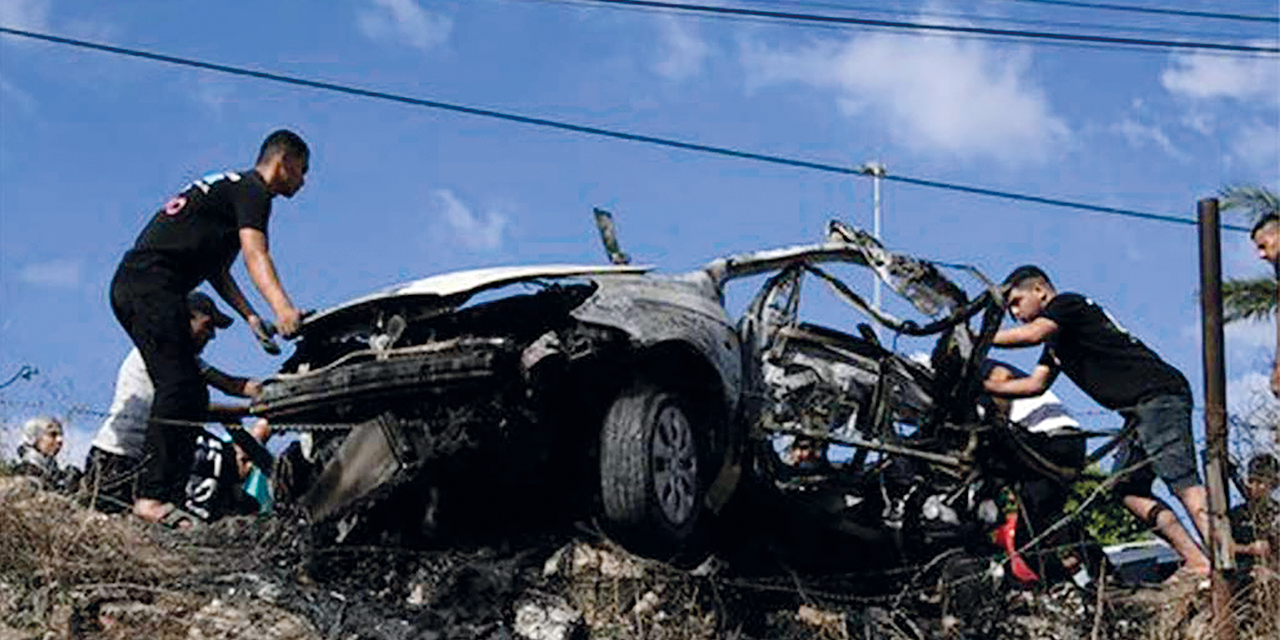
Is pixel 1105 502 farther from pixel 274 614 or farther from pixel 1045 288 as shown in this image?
pixel 274 614

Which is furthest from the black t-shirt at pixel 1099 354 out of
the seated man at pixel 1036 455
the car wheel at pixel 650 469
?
the car wheel at pixel 650 469

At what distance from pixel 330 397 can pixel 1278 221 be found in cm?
463

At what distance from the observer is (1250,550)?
8.92 metres

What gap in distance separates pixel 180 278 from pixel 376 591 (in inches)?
63.5

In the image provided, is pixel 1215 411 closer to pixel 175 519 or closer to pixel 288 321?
pixel 288 321

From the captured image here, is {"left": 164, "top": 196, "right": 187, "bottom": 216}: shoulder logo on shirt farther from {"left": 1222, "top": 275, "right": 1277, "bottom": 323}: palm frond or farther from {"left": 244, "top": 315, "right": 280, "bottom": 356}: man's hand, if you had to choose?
{"left": 1222, "top": 275, "right": 1277, "bottom": 323}: palm frond

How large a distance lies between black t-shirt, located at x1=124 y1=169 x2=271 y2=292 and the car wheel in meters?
1.97

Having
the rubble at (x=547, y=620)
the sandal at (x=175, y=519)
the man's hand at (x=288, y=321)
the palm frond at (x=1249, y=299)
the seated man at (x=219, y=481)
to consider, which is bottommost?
the rubble at (x=547, y=620)

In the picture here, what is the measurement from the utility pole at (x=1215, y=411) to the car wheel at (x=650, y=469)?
2.46 m

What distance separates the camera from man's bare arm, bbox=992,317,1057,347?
9484 millimetres

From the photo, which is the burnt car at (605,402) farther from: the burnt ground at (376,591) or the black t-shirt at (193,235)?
the black t-shirt at (193,235)

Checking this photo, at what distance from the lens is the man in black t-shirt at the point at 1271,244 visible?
930 cm

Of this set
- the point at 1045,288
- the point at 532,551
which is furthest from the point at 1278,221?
the point at 532,551

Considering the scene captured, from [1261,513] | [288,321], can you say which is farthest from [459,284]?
[1261,513]
